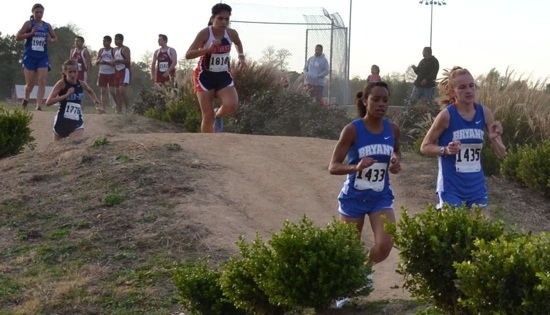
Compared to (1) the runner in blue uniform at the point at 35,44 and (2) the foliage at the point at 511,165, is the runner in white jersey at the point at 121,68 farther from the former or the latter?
(2) the foliage at the point at 511,165

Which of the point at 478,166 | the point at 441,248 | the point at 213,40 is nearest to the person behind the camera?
the point at 441,248

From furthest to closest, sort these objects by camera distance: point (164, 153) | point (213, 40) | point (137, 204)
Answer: point (213, 40), point (164, 153), point (137, 204)

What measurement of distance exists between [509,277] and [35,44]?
532 inches

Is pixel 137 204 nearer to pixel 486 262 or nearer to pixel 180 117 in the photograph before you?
pixel 486 262

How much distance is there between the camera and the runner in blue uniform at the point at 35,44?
1697 cm

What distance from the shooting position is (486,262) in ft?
15.7

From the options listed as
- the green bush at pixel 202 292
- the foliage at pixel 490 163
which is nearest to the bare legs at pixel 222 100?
the foliage at pixel 490 163

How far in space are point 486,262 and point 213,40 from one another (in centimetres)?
778

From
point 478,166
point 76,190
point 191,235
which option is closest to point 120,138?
point 76,190

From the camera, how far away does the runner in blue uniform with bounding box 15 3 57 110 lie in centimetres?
1697

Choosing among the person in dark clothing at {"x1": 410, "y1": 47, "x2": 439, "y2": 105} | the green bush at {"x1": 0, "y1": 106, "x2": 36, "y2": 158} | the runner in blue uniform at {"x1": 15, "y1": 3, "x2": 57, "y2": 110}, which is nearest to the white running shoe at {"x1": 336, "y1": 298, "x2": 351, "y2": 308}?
the green bush at {"x1": 0, "y1": 106, "x2": 36, "y2": 158}

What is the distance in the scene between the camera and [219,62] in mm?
12188

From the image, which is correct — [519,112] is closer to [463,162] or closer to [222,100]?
[222,100]

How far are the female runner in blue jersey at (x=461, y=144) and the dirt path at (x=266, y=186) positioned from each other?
2.96ft
